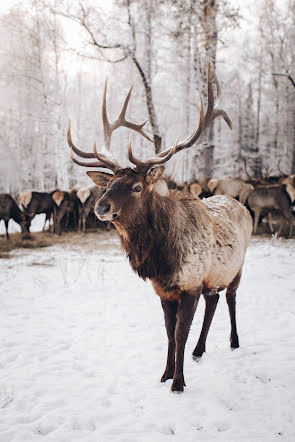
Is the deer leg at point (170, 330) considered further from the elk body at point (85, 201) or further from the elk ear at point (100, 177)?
the elk body at point (85, 201)

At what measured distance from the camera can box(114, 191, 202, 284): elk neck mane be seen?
2.33m

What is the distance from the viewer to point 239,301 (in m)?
4.25

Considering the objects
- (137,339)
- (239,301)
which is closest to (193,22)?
(239,301)

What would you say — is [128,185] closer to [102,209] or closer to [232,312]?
[102,209]

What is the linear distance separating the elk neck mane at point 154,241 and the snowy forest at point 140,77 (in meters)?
5.58

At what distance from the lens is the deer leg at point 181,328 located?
2336mm

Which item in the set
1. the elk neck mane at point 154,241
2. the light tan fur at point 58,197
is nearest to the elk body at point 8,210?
the light tan fur at point 58,197

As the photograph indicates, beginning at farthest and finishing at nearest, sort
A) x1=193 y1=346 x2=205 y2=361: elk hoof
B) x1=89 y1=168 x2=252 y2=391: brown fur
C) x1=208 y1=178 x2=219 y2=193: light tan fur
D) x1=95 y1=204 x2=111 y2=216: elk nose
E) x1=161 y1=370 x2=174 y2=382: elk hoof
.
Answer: x1=208 y1=178 x2=219 y2=193: light tan fur → x1=193 y1=346 x2=205 y2=361: elk hoof → x1=161 y1=370 x2=174 y2=382: elk hoof → x1=89 y1=168 x2=252 y2=391: brown fur → x1=95 y1=204 x2=111 y2=216: elk nose

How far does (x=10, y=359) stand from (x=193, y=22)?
39.7 feet

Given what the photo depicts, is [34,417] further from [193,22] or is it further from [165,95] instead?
[165,95]

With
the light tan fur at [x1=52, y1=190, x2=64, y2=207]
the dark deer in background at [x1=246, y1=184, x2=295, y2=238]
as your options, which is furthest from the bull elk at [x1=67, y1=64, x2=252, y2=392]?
the light tan fur at [x1=52, y1=190, x2=64, y2=207]

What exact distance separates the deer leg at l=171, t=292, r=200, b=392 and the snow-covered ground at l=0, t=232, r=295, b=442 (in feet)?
0.37

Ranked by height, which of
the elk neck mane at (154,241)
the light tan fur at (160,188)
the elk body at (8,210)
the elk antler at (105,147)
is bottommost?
the elk body at (8,210)

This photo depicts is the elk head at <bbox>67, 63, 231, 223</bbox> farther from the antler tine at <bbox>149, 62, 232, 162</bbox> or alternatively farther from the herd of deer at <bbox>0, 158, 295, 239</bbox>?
the herd of deer at <bbox>0, 158, 295, 239</bbox>
